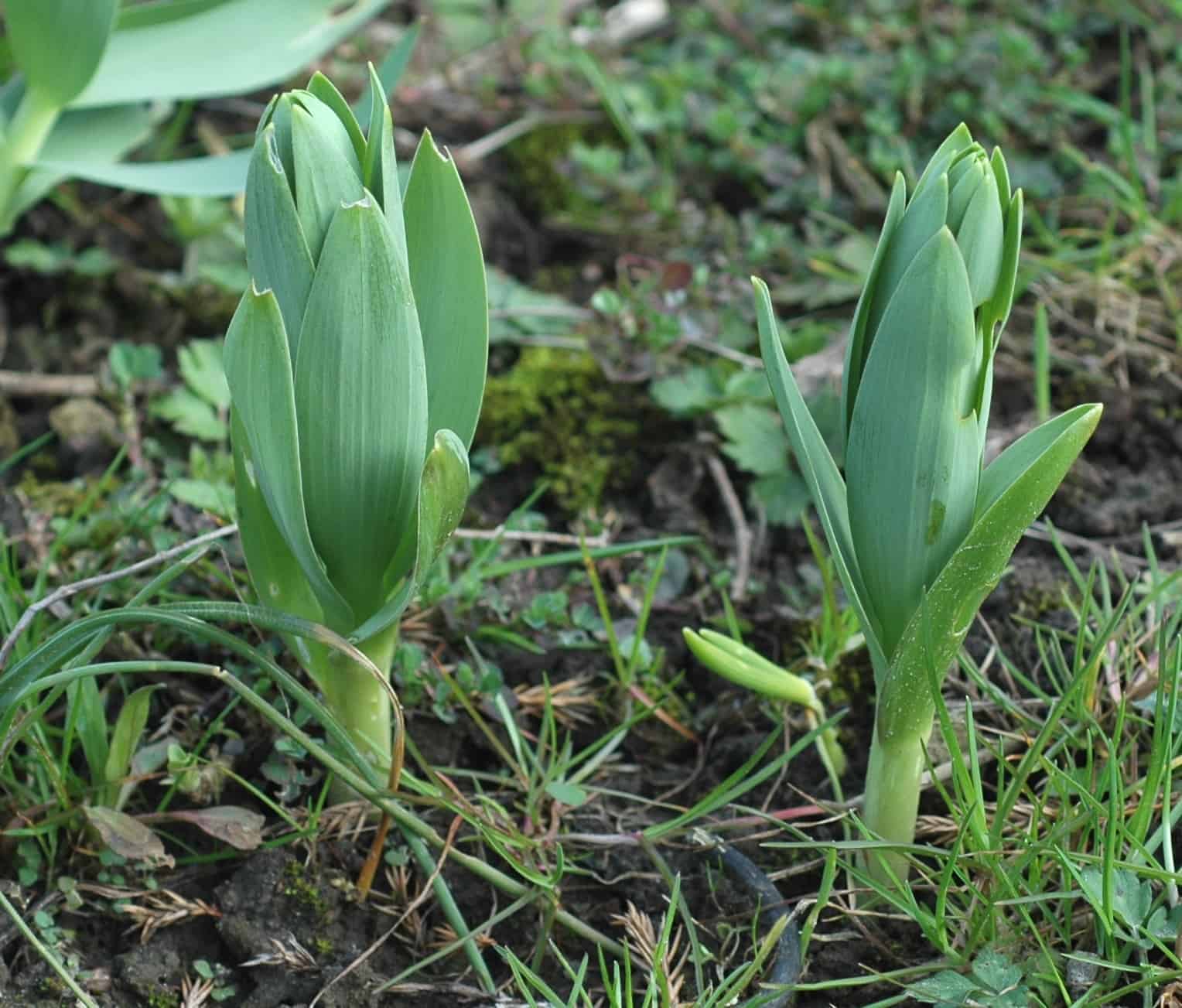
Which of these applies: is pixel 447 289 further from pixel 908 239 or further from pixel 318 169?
pixel 908 239

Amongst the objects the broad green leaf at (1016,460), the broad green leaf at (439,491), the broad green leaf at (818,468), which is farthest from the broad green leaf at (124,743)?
the broad green leaf at (1016,460)

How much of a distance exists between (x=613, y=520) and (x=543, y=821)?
596 millimetres

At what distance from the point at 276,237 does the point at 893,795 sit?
80 cm

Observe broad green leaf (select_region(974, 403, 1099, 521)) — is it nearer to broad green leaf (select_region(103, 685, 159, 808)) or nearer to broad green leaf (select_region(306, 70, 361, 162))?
broad green leaf (select_region(306, 70, 361, 162))

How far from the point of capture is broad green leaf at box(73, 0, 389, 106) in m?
2.08

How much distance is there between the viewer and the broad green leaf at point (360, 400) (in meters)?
1.13

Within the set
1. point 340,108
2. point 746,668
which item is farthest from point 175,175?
point 746,668

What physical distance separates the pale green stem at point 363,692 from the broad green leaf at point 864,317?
1.65 feet

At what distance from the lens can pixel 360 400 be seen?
1189mm

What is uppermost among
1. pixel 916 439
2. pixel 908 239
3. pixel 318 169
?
pixel 318 169

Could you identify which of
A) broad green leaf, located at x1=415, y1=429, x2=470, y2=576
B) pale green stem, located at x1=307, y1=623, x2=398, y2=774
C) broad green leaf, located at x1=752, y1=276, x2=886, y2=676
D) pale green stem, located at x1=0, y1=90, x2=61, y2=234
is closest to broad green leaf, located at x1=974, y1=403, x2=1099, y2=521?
broad green leaf, located at x1=752, y1=276, x2=886, y2=676

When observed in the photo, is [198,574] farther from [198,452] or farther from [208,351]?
[208,351]

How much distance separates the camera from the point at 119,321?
7.86ft

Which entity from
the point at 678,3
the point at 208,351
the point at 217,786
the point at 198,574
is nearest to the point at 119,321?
the point at 208,351
